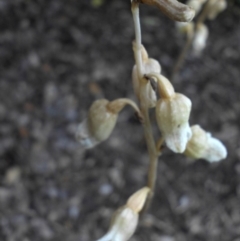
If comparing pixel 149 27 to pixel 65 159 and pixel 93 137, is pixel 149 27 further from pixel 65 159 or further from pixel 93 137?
pixel 93 137

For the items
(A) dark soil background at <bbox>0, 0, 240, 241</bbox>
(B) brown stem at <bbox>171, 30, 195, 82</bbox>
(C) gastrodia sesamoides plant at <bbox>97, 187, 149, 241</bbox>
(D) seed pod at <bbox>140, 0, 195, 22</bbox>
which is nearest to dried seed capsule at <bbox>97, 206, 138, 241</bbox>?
(C) gastrodia sesamoides plant at <bbox>97, 187, 149, 241</bbox>

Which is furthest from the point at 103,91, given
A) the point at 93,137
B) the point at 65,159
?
the point at 93,137

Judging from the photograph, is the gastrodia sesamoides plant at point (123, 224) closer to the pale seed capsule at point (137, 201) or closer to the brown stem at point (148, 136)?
the pale seed capsule at point (137, 201)

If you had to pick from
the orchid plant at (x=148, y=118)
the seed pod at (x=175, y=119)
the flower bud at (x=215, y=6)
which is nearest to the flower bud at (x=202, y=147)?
the orchid plant at (x=148, y=118)

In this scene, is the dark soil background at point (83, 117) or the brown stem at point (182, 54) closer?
the dark soil background at point (83, 117)

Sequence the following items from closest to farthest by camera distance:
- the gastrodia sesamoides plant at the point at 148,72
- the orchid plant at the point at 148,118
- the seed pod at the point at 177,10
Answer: the seed pod at the point at 177,10, the orchid plant at the point at 148,118, the gastrodia sesamoides plant at the point at 148,72

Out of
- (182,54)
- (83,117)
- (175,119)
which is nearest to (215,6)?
(182,54)

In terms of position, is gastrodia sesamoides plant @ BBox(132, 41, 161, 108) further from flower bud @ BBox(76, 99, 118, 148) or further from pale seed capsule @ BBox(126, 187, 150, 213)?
pale seed capsule @ BBox(126, 187, 150, 213)

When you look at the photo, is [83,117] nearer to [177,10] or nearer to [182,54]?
[182,54]
